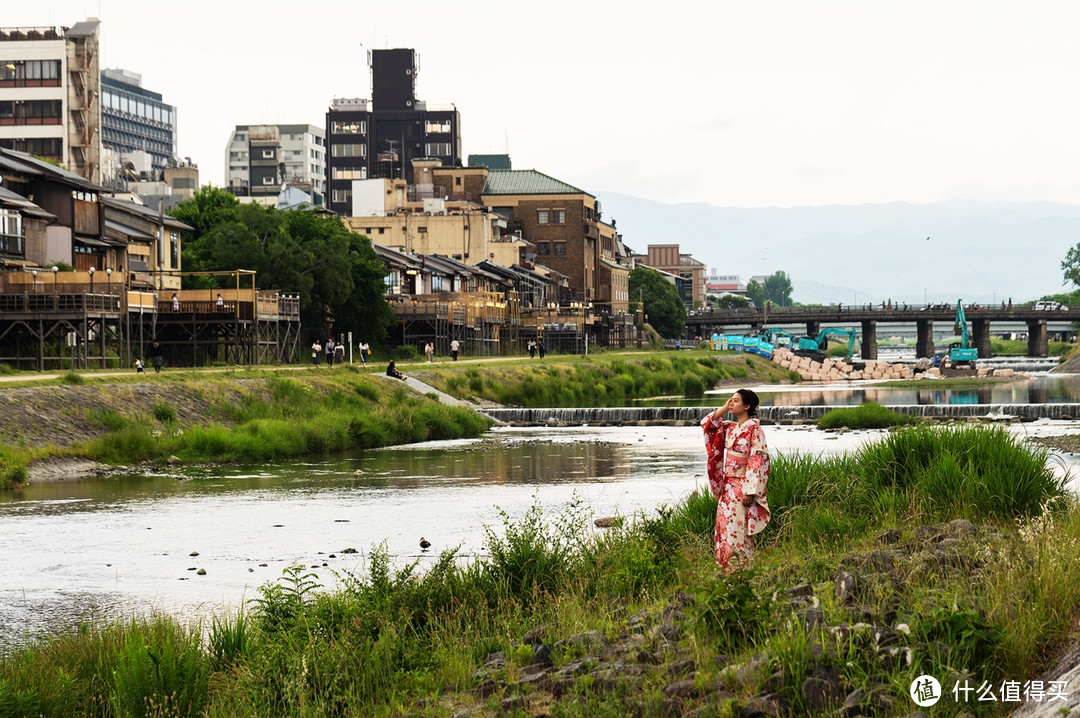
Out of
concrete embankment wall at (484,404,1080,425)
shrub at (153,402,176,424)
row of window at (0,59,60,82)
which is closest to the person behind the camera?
shrub at (153,402,176,424)

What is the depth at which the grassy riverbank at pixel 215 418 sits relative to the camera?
36625mm

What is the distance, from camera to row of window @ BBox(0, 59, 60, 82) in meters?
107

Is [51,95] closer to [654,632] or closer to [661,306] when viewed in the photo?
[661,306]

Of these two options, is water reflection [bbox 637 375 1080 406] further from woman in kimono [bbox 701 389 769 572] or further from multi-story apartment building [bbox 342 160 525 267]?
woman in kimono [bbox 701 389 769 572]

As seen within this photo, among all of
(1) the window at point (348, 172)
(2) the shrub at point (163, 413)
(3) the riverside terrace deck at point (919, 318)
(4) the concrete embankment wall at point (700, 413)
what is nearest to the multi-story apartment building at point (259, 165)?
(1) the window at point (348, 172)

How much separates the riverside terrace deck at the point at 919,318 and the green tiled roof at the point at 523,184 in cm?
3206

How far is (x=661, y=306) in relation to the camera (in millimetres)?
158125

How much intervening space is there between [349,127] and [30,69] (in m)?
74.4

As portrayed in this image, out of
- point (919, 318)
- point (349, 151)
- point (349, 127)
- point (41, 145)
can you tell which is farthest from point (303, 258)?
point (349, 127)

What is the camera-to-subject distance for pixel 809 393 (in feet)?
284

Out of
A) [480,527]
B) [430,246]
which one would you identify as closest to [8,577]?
[480,527]

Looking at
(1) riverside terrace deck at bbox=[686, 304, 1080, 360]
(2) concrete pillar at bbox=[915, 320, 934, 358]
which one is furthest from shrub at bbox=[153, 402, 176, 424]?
(2) concrete pillar at bbox=[915, 320, 934, 358]

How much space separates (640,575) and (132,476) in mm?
24276

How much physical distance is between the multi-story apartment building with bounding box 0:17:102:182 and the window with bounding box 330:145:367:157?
71.5 m
